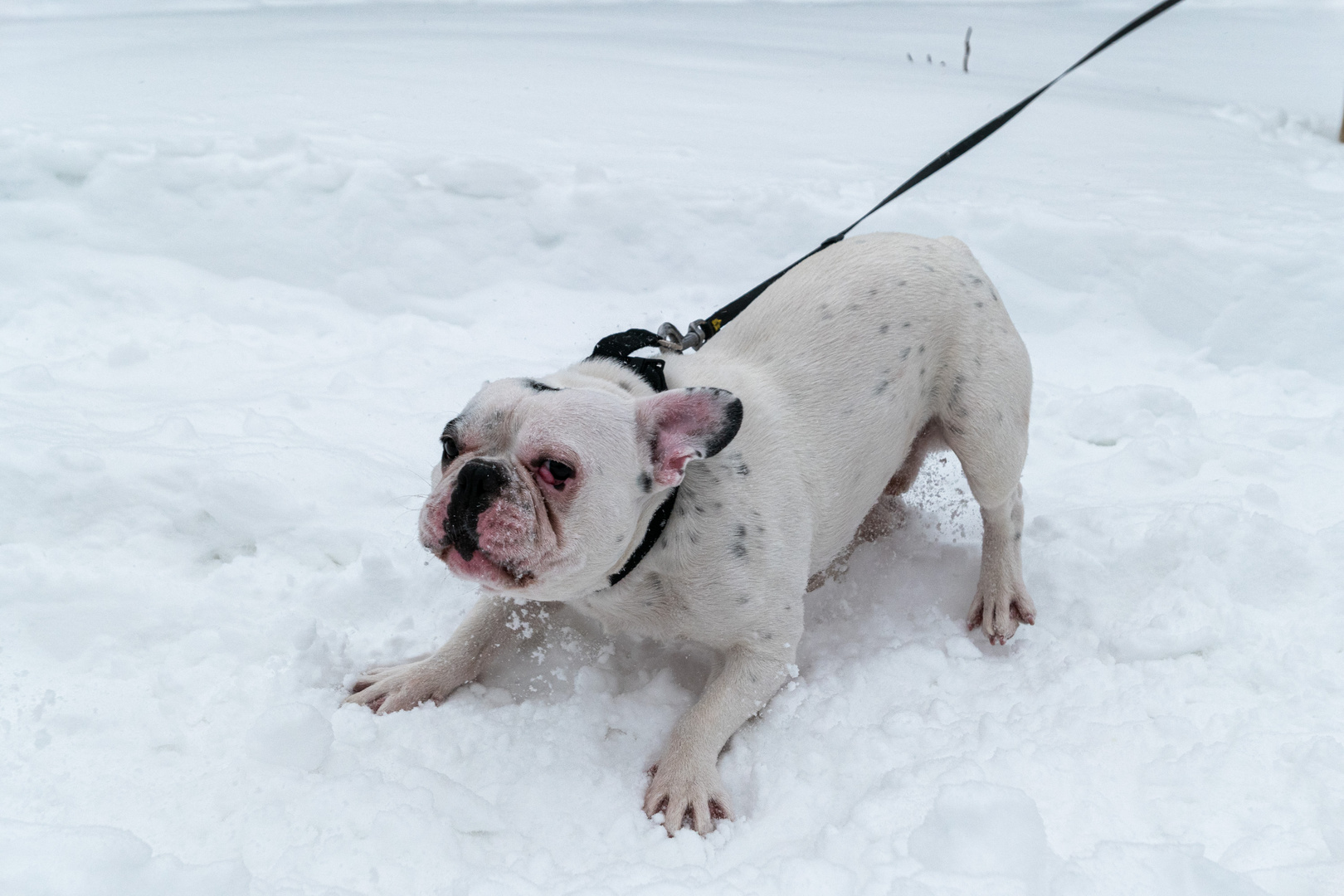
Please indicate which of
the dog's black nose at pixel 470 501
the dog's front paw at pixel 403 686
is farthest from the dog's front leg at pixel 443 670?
the dog's black nose at pixel 470 501

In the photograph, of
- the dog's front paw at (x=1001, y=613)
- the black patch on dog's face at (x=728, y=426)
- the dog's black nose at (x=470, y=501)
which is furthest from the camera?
the dog's front paw at (x=1001, y=613)

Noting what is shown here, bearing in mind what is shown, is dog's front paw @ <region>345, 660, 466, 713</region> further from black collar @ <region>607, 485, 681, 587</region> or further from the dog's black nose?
the dog's black nose

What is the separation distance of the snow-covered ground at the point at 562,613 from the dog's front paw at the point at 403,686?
80 millimetres

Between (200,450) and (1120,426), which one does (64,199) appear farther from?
(1120,426)

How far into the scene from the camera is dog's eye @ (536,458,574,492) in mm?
2223

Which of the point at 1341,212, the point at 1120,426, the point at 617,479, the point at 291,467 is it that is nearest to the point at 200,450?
the point at 291,467

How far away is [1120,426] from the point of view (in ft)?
14.6

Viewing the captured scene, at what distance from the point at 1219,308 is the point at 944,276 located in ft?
10.5

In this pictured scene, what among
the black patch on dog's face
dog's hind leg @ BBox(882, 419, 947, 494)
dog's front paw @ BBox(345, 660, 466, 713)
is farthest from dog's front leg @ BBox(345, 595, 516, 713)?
dog's hind leg @ BBox(882, 419, 947, 494)

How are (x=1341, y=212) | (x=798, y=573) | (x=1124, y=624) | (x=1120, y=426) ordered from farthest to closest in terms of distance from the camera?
(x=1341, y=212)
(x=1120, y=426)
(x=1124, y=624)
(x=798, y=573)

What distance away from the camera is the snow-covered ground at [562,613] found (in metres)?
2.16

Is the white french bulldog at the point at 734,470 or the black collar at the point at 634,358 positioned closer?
the white french bulldog at the point at 734,470

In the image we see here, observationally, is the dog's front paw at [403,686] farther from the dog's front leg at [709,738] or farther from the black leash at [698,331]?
the black leash at [698,331]

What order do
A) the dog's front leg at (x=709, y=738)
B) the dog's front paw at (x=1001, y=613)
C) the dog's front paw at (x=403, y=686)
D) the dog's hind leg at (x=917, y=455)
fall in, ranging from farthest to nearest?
the dog's hind leg at (x=917, y=455) < the dog's front paw at (x=1001, y=613) < the dog's front paw at (x=403, y=686) < the dog's front leg at (x=709, y=738)
